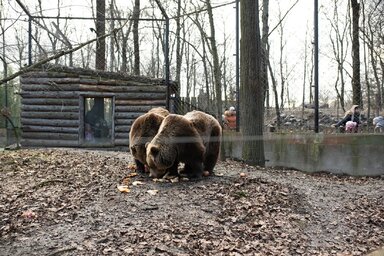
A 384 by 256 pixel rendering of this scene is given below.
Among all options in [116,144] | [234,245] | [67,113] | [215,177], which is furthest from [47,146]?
[234,245]

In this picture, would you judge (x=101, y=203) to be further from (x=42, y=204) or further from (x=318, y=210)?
(x=318, y=210)

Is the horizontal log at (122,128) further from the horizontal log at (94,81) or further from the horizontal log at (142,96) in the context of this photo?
the horizontal log at (94,81)

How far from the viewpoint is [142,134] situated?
6.51m

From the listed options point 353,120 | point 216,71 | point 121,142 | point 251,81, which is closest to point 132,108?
point 121,142

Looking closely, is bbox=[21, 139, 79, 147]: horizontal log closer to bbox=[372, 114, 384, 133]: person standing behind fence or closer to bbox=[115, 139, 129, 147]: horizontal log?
bbox=[115, 139, 129, 147]: horizontal log

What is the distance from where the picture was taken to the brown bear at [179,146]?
584 cm

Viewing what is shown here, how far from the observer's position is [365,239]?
4801mm

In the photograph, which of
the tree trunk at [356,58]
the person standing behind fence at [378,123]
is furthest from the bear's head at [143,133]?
the person standing behind fence at [378,123]

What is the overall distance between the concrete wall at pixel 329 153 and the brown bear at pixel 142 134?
227 centimetres

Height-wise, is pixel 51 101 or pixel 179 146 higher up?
pixel 51 101

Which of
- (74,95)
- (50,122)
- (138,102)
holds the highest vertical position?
(74,95)

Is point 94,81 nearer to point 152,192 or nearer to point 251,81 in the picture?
point 251,81

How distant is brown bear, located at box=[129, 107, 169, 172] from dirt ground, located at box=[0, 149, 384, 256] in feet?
0.86

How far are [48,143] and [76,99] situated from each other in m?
1.59
